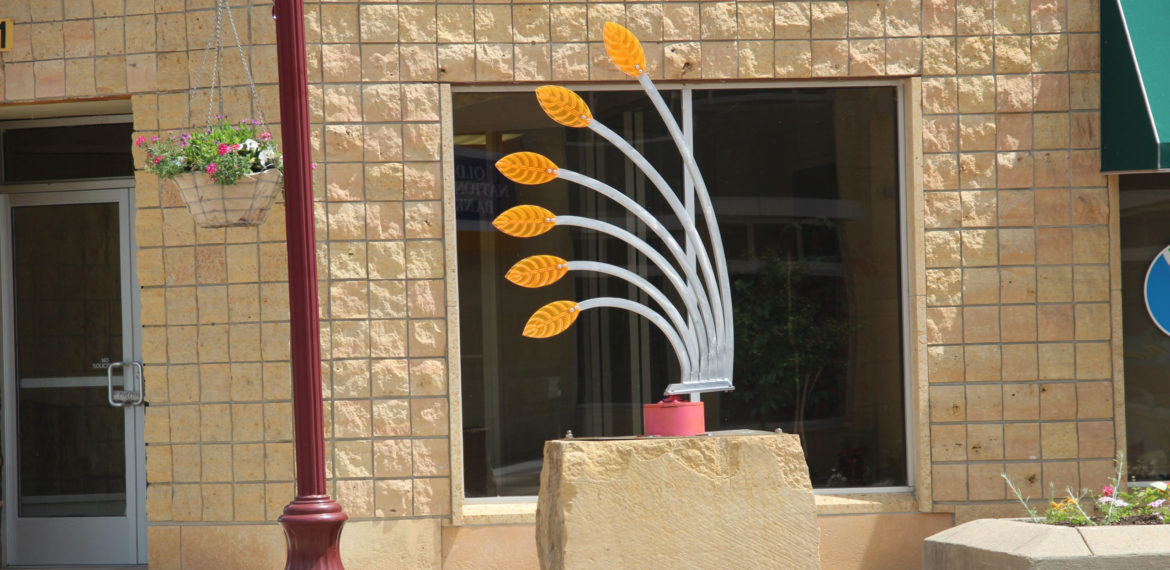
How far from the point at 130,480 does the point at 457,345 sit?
8.40 ft

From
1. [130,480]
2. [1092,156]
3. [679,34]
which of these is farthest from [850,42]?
[130,480]

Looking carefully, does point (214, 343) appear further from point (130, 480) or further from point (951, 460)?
point (951, 460)

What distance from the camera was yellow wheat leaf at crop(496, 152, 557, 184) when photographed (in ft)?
17.8

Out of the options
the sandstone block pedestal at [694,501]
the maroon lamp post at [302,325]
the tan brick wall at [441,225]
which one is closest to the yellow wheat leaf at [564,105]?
the maroon lamp post at [302,325]

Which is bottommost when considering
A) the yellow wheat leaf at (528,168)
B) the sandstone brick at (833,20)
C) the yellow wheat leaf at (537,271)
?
the yellow wheat leaf at (537,271)

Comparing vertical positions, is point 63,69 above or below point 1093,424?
above

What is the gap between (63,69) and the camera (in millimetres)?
7352

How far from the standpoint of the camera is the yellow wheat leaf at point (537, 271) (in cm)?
546

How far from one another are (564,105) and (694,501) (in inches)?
72.9

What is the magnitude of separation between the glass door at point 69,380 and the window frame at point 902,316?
235 centimetres

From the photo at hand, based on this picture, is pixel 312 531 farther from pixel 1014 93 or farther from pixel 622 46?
pixel 1014 93

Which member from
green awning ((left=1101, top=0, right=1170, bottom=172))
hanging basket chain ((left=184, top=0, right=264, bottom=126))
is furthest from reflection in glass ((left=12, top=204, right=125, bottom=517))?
green awning ((left=1101, top=0, right=1170, bottom=172))

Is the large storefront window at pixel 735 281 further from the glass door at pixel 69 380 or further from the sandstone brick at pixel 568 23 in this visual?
the glass door at pixel 69 380

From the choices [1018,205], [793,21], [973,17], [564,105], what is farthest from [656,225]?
[973,17]
